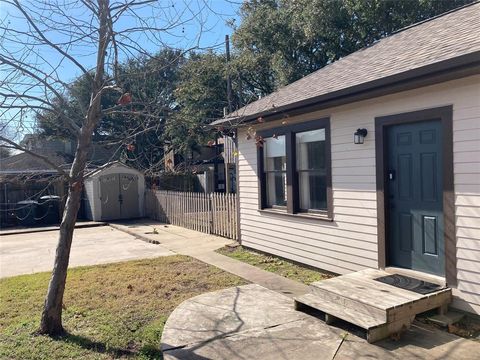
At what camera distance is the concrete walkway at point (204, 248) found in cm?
649

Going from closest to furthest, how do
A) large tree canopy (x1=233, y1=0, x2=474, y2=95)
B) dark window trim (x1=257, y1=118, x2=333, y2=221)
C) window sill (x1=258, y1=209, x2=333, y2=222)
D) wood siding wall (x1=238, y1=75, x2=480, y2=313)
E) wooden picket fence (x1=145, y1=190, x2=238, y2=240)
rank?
wood siding wall (x1=238, y1=75, x2=480, y2=313) → dark window trim (x1=257, y1=118, x2=333, y2=221) → window sill (x1=258, y1=209, x2=333, y2=222) → wooden picket fence (x1=145, y1=190, x2=238, y2=240) → large tree canopy (x1=233, y1=0, x2=474, y2=95)

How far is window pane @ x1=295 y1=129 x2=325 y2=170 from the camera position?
7300 millimetres

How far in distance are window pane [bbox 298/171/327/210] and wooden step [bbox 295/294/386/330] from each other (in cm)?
252

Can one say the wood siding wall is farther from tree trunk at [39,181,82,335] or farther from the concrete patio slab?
tree trunk at [39,181,82,335]

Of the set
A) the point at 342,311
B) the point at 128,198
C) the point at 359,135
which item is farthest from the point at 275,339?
the point at 128,198

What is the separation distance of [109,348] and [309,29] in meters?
16.7

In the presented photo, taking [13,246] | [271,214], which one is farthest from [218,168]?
[271,214]

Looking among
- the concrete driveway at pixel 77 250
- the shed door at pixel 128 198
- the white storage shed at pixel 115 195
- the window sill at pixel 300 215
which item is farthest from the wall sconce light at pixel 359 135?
the shed door at pixel 128 198

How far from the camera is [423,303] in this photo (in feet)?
14.8

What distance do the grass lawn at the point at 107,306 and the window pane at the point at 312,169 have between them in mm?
1981

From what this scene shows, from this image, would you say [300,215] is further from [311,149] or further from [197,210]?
[197,210]

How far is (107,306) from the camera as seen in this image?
5.70 m

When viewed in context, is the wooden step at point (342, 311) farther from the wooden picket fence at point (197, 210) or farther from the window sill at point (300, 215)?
the wooden picket fence at point (197, 210)

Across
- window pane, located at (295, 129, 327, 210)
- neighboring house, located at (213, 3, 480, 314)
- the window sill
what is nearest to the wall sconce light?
neighboring house, located at (213, 3, 480, 314)
